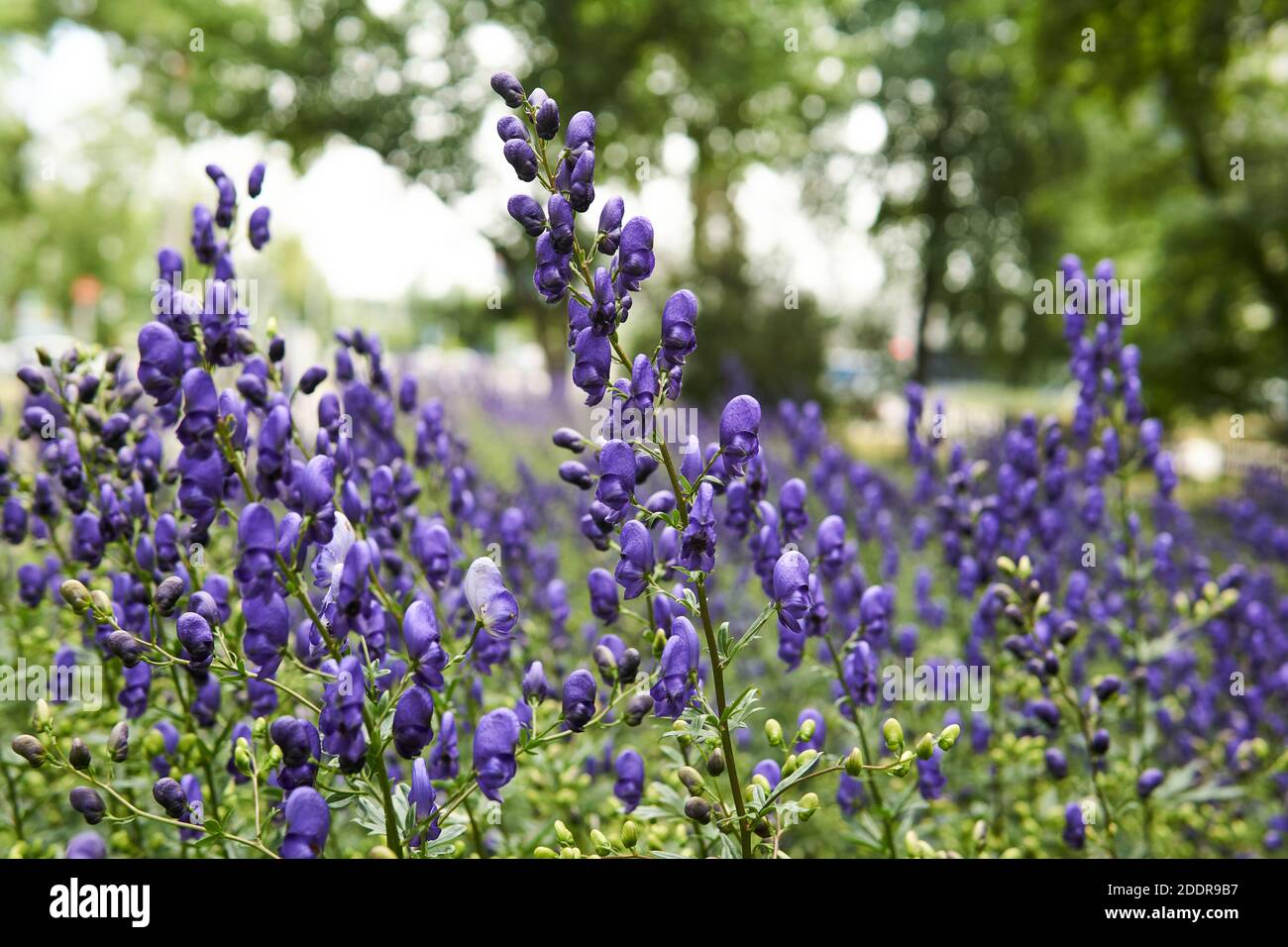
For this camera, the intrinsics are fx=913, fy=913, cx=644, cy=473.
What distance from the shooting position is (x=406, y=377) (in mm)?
4113

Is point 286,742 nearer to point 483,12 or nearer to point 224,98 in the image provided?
point 483,12

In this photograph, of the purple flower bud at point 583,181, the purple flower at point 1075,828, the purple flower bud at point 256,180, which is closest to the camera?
the purple flower bud at point 583,181

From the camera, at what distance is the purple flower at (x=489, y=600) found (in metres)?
2.10

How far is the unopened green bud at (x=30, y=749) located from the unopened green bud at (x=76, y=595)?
28 centimetres

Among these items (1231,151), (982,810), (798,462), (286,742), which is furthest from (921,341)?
(286,742)

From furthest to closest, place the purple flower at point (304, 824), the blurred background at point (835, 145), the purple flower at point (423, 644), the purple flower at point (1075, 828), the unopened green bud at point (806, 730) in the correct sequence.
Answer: the blurred background at point (835, 145)
the purple flower at point (1075, 828)
the unopened green bud at point (806, 730)
the purple flower at point (423, 644)
the purple flower at point (304, 824)

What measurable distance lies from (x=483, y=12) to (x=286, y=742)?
2112cm

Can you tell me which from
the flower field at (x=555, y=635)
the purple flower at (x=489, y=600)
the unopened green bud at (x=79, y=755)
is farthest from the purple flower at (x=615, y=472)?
the unopened green bud at (x=79, y=755)

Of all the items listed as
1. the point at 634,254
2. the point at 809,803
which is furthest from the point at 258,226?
the point at 809,803

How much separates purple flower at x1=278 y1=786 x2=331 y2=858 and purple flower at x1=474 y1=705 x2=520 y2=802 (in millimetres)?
334

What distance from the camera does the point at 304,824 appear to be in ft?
5.76

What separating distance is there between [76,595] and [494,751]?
3.31 feet

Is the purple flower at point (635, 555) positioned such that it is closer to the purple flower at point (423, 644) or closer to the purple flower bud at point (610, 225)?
the purple flower at point (423, 644)

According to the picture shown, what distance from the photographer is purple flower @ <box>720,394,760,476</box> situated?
2.22 metres
